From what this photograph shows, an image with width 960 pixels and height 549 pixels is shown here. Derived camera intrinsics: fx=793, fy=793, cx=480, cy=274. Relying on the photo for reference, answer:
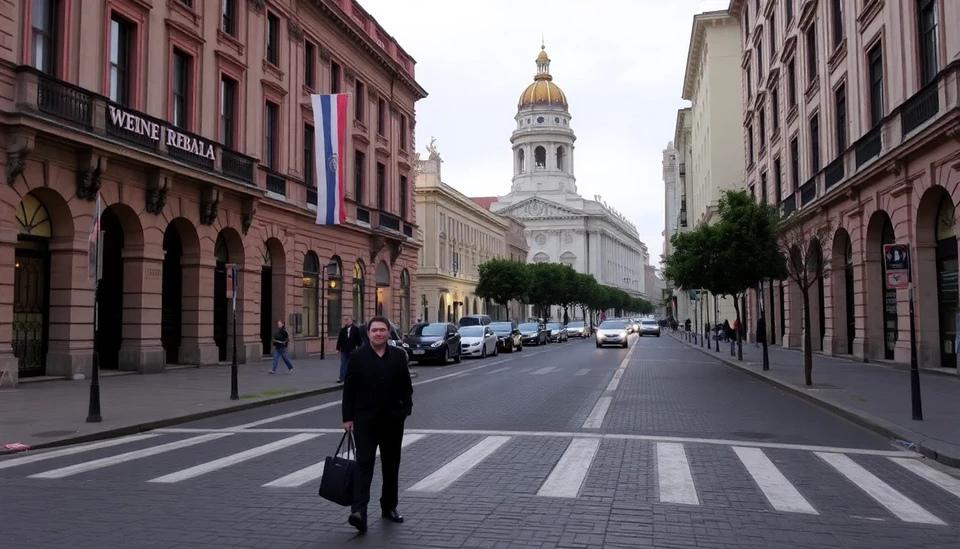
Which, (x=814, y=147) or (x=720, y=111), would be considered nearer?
(x=814, y=147)

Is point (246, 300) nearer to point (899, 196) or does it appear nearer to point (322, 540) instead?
point (899, 196)

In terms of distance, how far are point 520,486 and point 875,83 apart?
22.5m

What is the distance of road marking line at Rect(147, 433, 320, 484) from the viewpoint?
8.69 m

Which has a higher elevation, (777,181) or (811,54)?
(811,54)

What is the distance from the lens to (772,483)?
8.34 metres

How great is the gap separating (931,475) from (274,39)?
28.0 m

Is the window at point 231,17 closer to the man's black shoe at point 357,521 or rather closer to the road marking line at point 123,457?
the road marking line at point 123,457

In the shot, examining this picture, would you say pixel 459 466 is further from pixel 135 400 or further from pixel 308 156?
pixel 308 156

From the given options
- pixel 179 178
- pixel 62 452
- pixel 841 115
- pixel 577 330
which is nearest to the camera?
pixel 62 452

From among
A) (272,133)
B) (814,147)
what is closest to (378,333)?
(272,133)

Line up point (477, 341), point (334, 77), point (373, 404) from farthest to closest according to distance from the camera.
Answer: point (334, 77), point (477, 341), point (373, 404)

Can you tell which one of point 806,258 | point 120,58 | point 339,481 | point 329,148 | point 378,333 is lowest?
point 339,481

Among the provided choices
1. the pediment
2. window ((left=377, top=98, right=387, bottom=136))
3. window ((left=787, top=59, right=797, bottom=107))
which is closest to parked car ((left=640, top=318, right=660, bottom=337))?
window ((left=787, top=59, right=797, bottom=107))

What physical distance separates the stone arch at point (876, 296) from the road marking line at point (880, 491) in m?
17.4
